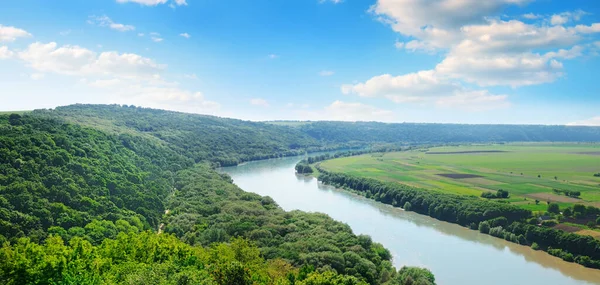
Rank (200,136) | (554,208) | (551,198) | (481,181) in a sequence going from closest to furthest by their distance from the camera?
(554,208)
(551,198)
(481,181)
(200,136)

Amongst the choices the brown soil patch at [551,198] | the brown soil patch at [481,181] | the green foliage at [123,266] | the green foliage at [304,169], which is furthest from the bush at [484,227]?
the green foliage at [304,169]

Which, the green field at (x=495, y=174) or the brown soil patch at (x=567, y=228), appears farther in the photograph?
the green field at (x=495, y=174)

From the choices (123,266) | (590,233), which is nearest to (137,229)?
(123,266)

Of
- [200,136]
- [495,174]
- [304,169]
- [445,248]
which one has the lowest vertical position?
[445,248]

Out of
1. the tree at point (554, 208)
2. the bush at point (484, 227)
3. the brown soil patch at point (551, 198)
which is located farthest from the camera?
the brown soil patch at point (551, 198)

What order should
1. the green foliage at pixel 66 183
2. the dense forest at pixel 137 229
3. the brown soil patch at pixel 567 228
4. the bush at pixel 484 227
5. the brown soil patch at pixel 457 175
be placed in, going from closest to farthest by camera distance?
1. the dense forest at pixel 137 229
2. the green foliage at pixel 66 183
3. the brown soil patch at pixel 567 228
4. the bush at pixel 484 227
5. the brown soil patch at pixel 457 175

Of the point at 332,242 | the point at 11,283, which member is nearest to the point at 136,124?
the point at 332,242

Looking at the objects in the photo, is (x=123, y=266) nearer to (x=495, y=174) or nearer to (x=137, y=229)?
(x=137, y=229)

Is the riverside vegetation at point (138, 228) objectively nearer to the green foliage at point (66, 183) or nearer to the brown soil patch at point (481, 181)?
the green foliage at point (66, 183)
